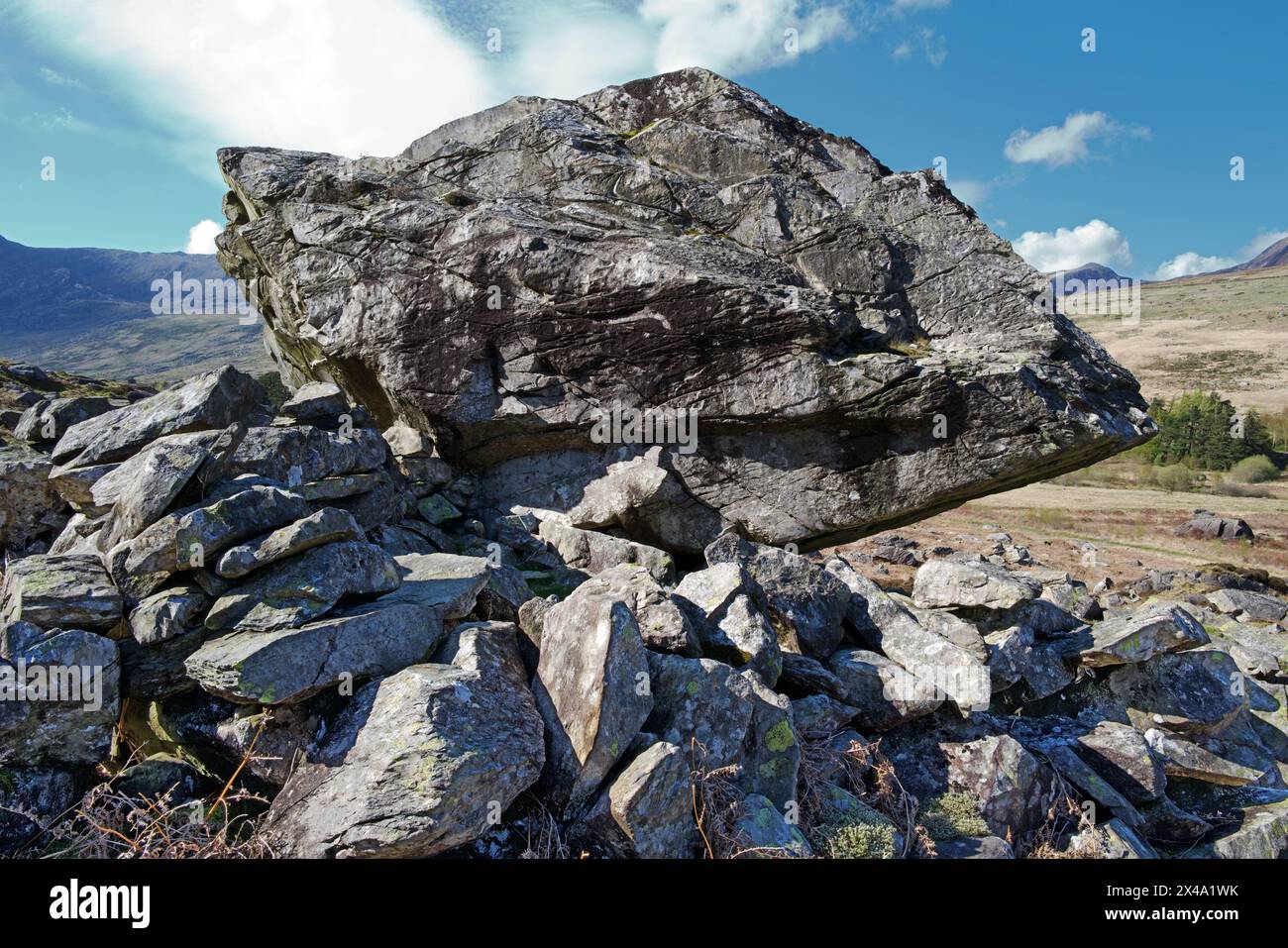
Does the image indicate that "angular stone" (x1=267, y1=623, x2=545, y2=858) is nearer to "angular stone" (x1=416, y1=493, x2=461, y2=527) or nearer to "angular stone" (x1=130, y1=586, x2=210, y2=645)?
"angular stone" (x1=130, y1=586, x2=210, y2=645)

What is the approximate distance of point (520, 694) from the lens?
28.8 feet

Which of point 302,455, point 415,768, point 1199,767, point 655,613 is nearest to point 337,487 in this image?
point 302,455

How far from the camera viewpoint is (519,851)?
7.59 m

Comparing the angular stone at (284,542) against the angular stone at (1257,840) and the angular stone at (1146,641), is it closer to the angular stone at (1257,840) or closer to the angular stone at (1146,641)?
the angular stone at (1257,840)

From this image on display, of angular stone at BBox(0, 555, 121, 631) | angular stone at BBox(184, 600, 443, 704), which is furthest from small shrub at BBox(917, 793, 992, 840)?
angular stone at BBox(0, 555, 121, 631)

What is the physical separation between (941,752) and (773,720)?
3416mm

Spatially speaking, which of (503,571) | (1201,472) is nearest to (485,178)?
(503,571)

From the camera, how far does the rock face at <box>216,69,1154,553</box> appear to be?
16.7m

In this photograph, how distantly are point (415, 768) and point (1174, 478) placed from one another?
86.2 meters

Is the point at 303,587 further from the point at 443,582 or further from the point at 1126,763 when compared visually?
the point at 1126,763

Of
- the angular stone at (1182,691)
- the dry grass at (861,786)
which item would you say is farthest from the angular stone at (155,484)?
the angular stone at (1182,691)

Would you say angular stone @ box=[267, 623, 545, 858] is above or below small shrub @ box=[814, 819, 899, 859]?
above

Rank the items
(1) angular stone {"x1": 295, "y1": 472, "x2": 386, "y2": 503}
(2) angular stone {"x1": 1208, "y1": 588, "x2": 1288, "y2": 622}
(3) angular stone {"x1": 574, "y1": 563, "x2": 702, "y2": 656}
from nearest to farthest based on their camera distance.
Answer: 1. (3) angular stone {"x1": 574, "y1": 563, "x2": 702, "y2": 656}
2. (1) angular stone {"x1": 295, "y1": 472, "x2": 386, "y2": 503}
3. (2) angular stone {"x1": 1208, "y1": 588, "x2": 1288, "y2": 622}

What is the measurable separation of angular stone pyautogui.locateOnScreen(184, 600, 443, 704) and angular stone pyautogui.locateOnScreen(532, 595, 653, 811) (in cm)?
171
